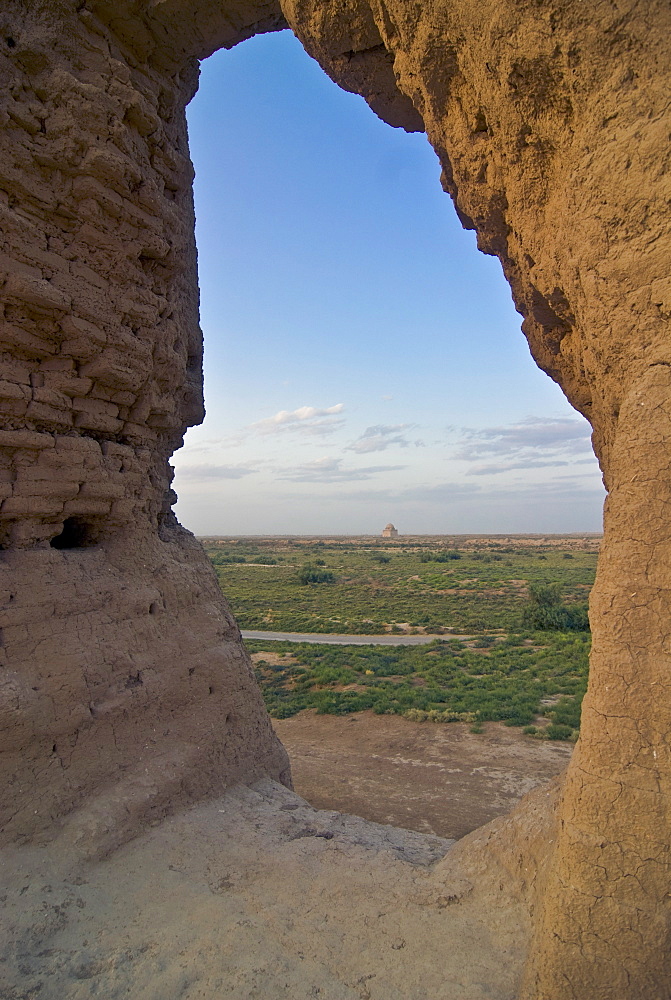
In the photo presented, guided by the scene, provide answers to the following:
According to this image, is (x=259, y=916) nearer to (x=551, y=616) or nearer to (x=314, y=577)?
(x=551, y=616)

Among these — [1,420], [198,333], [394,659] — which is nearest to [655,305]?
[1,420]

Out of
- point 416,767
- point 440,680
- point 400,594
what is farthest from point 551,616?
point 416,767

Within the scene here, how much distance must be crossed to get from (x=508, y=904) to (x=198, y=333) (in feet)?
16.8

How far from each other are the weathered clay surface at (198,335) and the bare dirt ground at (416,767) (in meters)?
2.42

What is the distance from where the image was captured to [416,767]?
8188mm

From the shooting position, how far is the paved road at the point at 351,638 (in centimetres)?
1784

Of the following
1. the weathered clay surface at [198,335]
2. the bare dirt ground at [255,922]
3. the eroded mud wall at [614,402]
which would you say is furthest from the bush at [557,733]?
the eroded mud wall at [614,402]

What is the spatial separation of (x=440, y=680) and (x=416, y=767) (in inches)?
200

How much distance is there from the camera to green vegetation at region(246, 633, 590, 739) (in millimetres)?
10555

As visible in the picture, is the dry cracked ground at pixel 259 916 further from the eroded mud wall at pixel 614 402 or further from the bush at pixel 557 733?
the bush at pixel 557 733

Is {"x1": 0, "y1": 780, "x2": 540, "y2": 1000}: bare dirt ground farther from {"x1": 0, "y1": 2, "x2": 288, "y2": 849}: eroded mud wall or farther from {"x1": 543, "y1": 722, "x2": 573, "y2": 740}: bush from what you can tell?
{"x1": 543, "y1": 722, "x2": 573, "y2": 740}: bush

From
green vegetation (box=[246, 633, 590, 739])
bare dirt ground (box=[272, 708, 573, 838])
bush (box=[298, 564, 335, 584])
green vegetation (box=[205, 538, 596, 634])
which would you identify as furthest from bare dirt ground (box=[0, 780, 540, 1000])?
bush (box=[298, 564, 335, 584])

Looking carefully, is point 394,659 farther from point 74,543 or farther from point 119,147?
point 119,147

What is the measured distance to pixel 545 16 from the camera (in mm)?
2475
